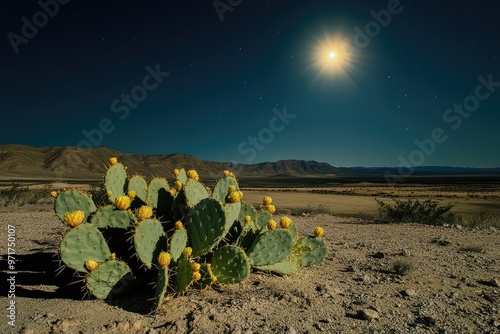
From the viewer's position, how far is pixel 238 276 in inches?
134

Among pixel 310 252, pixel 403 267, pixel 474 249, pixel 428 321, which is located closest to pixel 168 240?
pixel 310 252

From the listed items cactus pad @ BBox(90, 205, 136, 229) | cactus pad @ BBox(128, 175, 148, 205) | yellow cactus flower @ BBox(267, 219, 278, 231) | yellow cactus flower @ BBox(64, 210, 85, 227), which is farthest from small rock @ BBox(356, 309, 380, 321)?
cactus pad @ BBox(128, 175, 148, 205)

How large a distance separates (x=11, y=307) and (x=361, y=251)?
5.04m

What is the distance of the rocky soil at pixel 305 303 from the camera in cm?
281

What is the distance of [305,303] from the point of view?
10.8 ft

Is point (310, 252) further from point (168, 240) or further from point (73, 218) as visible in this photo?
point (73, 218)

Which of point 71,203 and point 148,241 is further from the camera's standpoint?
point 71,203

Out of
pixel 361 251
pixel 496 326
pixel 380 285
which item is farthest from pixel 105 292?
pixel 361 251

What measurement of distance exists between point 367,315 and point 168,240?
2188 mm

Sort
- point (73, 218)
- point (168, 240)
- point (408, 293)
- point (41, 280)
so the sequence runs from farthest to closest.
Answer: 1. point (41, 280)
2. point (168, 240)
3. point (408, 293)
4. point (73, 218)

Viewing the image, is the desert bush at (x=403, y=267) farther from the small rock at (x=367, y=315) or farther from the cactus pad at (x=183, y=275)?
the cactus pad at (x=183, y=275)

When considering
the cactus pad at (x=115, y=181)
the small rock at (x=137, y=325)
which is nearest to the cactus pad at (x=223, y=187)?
the cactus pad at (x=115, y=181)

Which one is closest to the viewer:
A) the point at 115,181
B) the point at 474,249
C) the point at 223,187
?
the point at 223,187

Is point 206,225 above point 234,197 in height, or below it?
below
